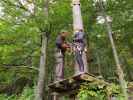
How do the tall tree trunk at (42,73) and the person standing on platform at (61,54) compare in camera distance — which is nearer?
the person standing on platform at (61,54)

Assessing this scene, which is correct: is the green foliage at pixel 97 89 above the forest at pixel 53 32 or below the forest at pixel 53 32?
below

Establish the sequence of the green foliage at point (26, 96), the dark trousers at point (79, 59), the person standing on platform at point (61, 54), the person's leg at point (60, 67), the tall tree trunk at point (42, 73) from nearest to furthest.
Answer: the dark trousers at point (79, 59) < the person standing on platform at point (61, 54) < the person's leg at point (60, 67) < the tall tree trunk at point (42, 73) < the green foliage at point (26, 96)

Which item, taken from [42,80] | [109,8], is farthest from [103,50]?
[42,80]

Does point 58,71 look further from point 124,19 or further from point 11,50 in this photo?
point 124,19

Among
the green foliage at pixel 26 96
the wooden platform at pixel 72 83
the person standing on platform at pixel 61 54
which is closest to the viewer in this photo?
the wooden platform at pixel 72 83

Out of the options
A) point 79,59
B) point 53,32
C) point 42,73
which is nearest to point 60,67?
point 79,59

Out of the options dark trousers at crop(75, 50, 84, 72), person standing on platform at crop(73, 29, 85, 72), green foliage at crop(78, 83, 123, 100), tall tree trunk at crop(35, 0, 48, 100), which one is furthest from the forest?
green foliage at crop(78, 83, 123, 100)

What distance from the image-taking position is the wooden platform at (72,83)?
37.1ft

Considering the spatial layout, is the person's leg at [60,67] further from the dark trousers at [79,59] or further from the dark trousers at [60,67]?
the dark trousers at [79,59]

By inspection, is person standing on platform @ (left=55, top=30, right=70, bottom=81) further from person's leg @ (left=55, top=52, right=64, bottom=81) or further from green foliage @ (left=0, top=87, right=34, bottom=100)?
green foliage @ (left=0, top=87, right=34, bottom=100)

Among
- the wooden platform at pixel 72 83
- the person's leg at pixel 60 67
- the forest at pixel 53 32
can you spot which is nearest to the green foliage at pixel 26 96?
the forest at pixel 53 32

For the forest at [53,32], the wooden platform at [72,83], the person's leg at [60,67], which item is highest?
the forest at [53,32]

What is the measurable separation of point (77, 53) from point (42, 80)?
395 centimetres

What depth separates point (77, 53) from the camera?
38.9 feet
